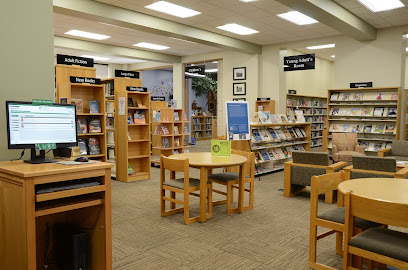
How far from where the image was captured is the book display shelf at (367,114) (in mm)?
8852

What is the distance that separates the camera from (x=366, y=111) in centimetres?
927

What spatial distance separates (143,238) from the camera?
3.75 metres

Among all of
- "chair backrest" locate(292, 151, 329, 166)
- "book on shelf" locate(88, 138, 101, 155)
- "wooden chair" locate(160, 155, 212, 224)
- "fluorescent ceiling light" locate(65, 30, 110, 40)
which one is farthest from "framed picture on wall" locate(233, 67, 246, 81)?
"wooden chair" locate(160, 155, 212, 224)

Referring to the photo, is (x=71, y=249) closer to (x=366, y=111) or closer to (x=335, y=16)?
(x=335, y=16)

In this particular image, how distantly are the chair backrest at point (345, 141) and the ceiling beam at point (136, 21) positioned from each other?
4280mm

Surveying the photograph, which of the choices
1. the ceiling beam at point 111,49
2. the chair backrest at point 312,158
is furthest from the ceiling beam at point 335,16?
the ceiling beam at point 111,49

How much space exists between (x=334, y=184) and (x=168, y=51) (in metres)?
10.8

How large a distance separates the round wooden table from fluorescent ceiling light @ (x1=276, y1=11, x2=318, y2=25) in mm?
5920

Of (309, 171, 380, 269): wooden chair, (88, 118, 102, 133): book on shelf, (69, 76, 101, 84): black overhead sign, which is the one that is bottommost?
(309, 171, 380, 269): wooden chair

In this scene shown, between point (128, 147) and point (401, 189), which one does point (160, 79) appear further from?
point (401, 189)

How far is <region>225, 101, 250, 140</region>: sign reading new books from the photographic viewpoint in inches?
243

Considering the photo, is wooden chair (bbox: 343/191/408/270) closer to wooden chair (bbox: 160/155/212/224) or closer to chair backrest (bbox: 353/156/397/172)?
wooden chair (bbox: 160/155/212/224)

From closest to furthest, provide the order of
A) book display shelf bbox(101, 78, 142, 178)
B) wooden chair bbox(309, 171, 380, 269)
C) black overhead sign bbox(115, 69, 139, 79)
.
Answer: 1. wooden chair bbox(309, 171, 380, 269)
2. book display shelf bbox(101, 78, 142, 178)
3. black overhead sign bbox(115, 69, 139, 79)

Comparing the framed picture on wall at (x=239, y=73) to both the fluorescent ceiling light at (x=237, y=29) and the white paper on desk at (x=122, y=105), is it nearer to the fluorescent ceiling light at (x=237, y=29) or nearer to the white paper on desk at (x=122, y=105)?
the fluorescent ceiling light at (x=237, y=29)
